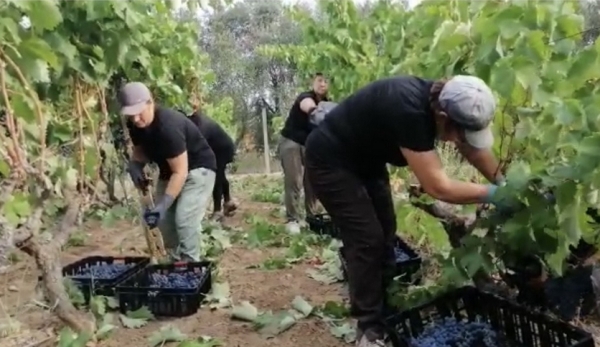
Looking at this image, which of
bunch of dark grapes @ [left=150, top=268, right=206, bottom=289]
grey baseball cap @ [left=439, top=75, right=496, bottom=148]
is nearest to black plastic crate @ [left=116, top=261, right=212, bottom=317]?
bunch of dark grapes @ [left=150, top=268, right=206, bottom=289]

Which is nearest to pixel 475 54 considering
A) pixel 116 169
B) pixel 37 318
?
pixel 37 318

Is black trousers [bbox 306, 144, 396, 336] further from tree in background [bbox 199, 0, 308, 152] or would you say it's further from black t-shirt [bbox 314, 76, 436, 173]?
tree in background [bbox 199, 0, 308, 152]

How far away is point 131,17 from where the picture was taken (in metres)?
3.59

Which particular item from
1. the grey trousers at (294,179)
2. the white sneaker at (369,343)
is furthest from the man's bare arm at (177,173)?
the grey trousers at (294,179)

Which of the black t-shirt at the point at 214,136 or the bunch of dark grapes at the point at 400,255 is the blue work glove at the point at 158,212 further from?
the black t-shirt at the point at 214,136

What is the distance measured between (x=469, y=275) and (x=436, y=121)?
2.08 ft

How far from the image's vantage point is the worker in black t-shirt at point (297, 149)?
5953 mm

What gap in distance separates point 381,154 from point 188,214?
165 centimetres

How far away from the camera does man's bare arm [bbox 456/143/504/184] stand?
2779 millimetres

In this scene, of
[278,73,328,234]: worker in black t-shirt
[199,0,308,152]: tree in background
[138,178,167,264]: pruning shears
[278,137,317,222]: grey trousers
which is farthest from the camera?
[199,0,308,152]: tree in background

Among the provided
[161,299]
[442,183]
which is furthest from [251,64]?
[442,183]

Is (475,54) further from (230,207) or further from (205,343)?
(230,207)

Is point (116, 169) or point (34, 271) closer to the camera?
point (34, 271)

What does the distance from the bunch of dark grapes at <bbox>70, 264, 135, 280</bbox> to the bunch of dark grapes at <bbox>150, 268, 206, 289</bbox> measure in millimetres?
228
